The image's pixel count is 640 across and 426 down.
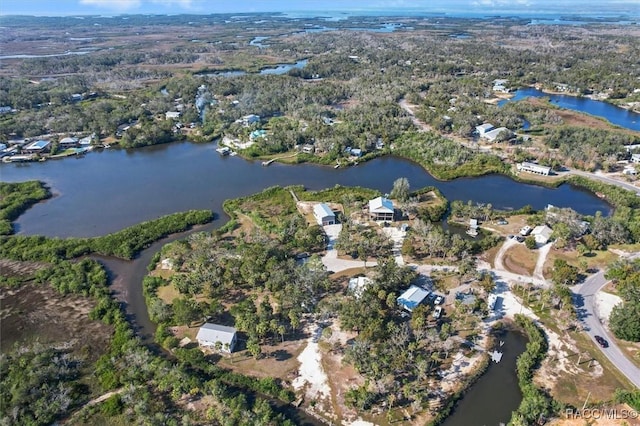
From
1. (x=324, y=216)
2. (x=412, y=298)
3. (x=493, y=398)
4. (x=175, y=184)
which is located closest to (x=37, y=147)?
(x=175, y=184)

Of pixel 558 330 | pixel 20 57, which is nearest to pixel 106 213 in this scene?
pixel 558 330

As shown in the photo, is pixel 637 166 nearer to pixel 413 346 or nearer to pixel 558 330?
pixel 558 330

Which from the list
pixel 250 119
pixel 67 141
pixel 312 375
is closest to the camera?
pixel 312 375

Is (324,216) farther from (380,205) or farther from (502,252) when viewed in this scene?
(502,252)

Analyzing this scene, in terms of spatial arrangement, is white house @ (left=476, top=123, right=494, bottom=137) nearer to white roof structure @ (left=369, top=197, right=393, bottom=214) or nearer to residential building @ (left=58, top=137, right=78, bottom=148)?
white roof structure @ (left=369, top=197, right=393, bottom=214)

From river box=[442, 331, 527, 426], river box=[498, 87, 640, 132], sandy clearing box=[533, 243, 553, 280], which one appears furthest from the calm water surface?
river box=[498, 87, 640, 132]

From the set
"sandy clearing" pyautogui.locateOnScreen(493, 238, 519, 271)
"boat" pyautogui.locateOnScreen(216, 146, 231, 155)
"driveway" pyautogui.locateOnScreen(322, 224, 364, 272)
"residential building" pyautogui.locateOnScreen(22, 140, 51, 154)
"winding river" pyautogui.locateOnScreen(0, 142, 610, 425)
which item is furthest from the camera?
"boat" pyautogui.locateOnScreen(216, 146, 231, 155)

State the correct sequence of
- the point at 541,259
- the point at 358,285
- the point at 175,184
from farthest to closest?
the point at 175,184 → the point at 541,259 → the point at 358,285
